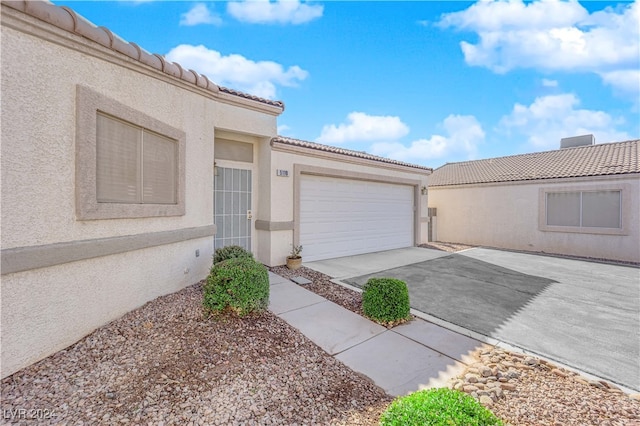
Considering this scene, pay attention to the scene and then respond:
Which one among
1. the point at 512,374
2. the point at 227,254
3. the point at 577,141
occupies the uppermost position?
the point at 577,141

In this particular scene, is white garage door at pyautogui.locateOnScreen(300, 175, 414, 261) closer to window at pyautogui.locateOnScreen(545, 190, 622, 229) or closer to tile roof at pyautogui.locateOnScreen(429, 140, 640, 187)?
tile roof at pyautogui.locateOnScreen(429, 140, 640, 187)

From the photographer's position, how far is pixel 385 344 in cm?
423

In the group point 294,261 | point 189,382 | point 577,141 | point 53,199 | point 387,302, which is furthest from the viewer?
point 577,141

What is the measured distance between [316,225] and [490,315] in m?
5.42

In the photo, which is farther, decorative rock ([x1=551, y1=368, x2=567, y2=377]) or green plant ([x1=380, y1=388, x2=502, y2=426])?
decorative rock ([x1=551, y1=368, x2=567, y2=377])

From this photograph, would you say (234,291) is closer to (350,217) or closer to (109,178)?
(109,178)

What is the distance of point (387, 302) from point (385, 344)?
2.69 feet

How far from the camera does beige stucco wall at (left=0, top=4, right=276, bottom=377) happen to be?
9.86 feet

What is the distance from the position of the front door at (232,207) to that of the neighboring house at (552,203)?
12041mm

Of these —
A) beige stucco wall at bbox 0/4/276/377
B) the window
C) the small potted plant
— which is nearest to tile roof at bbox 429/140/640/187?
the window

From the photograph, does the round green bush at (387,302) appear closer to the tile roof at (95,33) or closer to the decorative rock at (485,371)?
the decorative rock at (485,371)

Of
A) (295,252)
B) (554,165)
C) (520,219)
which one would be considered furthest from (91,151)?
(554,165)

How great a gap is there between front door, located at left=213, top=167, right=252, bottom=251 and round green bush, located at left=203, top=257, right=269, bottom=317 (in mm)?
3292

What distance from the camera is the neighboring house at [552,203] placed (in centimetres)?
1112
